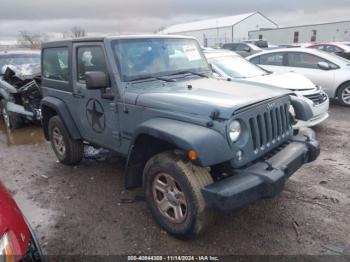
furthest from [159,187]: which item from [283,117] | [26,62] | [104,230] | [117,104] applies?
[26,62]

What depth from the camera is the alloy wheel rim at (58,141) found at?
507 centimetres

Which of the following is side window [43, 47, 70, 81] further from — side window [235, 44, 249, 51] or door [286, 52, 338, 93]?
side window [235, 44, 249, 51]

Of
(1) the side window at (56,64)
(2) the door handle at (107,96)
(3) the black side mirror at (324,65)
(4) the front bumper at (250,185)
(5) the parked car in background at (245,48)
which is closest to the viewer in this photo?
(4) the front bumper at (250,185)

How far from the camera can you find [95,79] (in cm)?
339

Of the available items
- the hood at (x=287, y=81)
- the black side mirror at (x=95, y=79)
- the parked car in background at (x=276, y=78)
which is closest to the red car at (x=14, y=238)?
the black side mirror at (x=95, y=79)

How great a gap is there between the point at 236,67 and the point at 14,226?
6186 mm

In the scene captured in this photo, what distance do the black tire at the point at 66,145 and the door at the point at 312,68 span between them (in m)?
6.46

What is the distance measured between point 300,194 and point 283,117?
3.76 feet

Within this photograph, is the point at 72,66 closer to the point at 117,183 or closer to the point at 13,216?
the point at 117,183

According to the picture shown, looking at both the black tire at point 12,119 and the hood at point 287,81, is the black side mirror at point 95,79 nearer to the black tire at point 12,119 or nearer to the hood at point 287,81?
the hood at point 287,81

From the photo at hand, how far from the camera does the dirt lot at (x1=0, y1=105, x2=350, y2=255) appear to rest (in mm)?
3092

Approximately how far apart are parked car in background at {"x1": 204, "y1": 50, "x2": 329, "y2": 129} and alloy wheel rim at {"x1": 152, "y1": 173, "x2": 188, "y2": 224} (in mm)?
3227

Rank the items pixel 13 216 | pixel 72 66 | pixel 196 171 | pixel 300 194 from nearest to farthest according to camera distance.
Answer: pixel 13 216 → pixel 196 171 → pixel 300 194 → pixel 72 66

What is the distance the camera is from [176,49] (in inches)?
162
